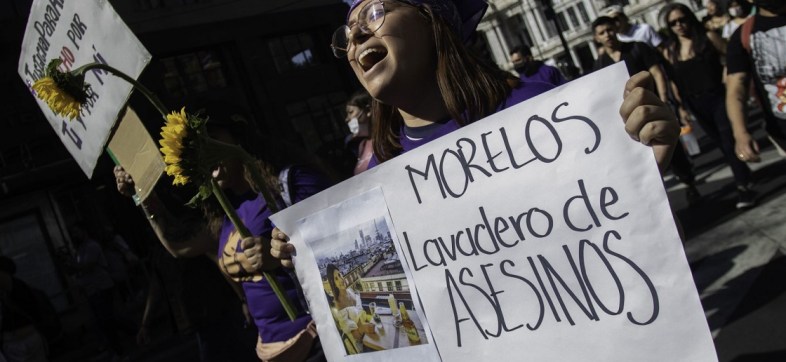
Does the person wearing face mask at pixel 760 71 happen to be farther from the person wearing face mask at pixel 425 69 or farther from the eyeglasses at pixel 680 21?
the eyeglasses at pixel 680 21

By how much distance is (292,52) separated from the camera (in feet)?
62.8

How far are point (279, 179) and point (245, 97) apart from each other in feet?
52.2

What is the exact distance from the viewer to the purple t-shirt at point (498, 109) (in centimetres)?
156

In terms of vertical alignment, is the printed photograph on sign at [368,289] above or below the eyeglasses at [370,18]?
below

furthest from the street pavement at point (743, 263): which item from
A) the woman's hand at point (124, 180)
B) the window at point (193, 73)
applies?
the window at point (193, 73)

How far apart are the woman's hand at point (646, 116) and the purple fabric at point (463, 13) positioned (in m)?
0.63

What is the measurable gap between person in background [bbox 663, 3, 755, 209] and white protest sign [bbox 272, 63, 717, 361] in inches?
172

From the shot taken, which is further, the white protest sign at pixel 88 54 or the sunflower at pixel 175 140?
the white protest sign at pixel 88 54

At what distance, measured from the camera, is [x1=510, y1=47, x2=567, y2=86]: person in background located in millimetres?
4762

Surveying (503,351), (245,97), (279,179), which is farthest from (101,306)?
(245,97)

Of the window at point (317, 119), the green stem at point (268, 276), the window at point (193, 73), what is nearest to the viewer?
the green stem at point (268, 276)

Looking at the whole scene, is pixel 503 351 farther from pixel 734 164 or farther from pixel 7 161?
pixel 7 161

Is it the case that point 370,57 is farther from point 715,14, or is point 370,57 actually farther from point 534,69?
point 715,14

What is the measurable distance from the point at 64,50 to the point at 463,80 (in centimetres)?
183
